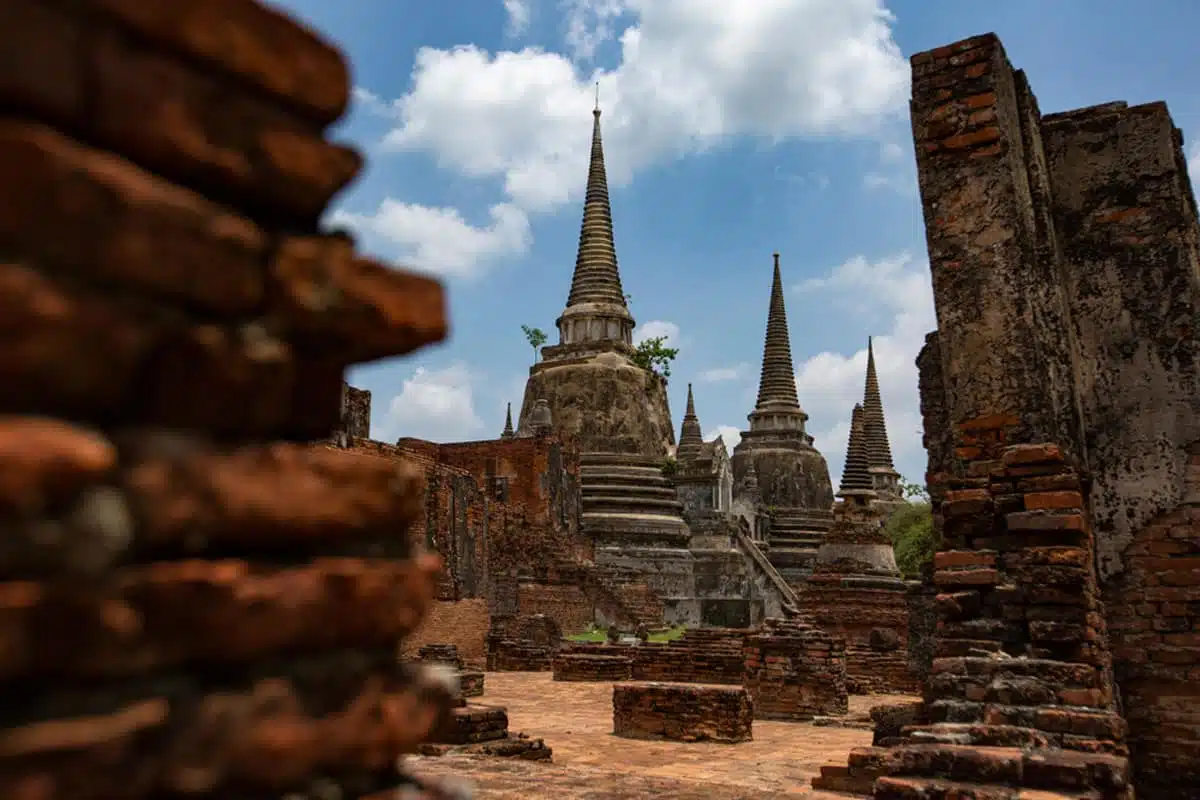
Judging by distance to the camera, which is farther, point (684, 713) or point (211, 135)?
point (684, 713)

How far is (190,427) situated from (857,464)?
26810mm

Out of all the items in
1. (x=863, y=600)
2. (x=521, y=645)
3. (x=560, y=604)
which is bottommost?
(x=521, y=645)

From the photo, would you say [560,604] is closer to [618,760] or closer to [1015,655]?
[618,760]

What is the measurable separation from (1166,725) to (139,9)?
5.95 meters

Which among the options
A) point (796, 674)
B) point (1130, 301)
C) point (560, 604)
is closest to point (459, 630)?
point (560, 604)

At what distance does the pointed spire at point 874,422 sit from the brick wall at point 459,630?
25.7m

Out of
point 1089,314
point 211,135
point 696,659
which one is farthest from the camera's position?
point 696,659

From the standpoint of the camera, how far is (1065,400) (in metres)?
5.86

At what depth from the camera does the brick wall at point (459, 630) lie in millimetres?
15844

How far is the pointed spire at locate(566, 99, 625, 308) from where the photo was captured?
32.0 metres

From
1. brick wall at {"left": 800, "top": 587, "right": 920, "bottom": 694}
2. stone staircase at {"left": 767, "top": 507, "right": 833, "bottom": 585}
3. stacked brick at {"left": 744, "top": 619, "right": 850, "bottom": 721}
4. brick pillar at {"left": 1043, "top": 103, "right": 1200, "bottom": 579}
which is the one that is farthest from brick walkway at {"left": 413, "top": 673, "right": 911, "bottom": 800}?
stone staircase at {"left": 767, "top": 507, "right": 833, "bottom": 585}

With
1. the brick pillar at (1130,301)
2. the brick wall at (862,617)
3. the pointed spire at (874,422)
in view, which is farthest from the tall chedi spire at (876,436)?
the brick pillar at (1130,301)

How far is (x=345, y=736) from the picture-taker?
47.7 inches

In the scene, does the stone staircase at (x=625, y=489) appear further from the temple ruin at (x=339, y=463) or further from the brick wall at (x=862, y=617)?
the temple ruin at (x=339, y=463)
